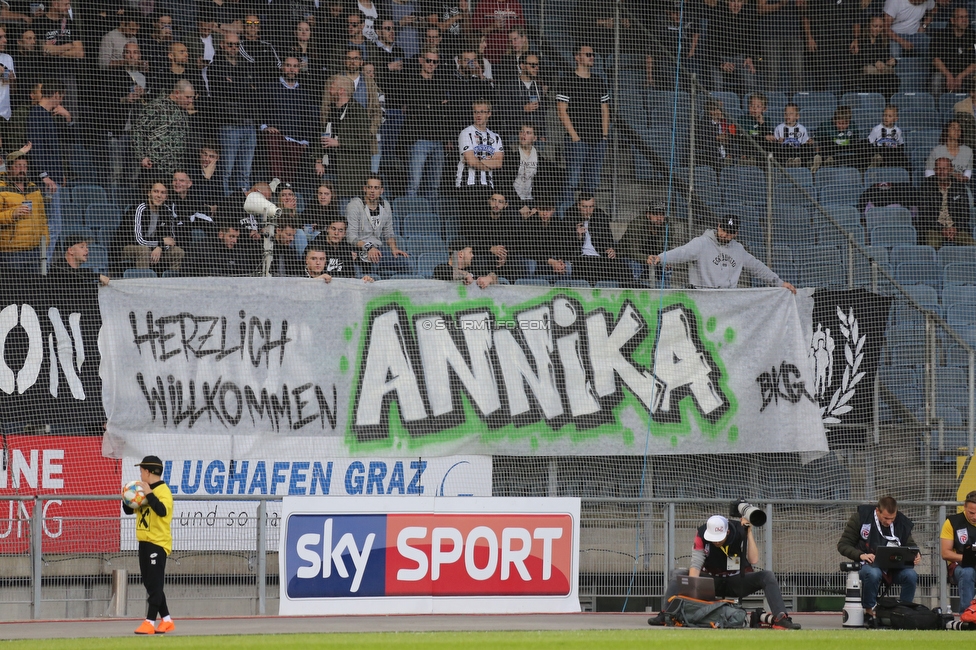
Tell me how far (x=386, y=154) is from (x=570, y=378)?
12.0 feet

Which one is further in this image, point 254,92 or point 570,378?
point 254,92

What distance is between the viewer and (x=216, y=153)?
51.2 feet

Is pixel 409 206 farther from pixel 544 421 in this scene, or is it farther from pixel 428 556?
pixel 428 556

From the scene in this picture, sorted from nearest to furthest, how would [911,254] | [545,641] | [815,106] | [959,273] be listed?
1. [545,641]
2. [959,273]
3. [911,254]
4. [815,106]

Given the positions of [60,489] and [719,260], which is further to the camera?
[719,260]

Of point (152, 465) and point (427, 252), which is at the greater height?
point (427, 252)

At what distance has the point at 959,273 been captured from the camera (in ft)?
56.5

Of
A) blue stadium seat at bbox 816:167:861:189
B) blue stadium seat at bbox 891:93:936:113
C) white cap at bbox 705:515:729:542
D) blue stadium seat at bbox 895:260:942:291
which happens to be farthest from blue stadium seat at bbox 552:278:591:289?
blue stadium seat at bbox 891:93:936:113

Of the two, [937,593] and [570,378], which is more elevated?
[570,378]

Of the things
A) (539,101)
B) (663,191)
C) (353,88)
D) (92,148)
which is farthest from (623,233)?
(92,148)

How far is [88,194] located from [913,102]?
37.5ft

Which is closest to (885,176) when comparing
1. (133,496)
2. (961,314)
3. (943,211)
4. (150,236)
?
(943,211)

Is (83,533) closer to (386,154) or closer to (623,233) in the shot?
(386,154)

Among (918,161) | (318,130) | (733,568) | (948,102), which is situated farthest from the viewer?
(948,102)
